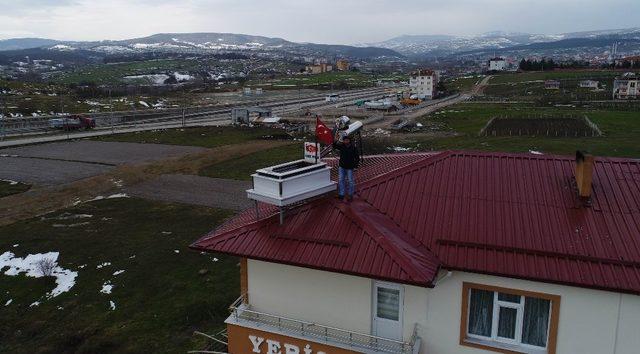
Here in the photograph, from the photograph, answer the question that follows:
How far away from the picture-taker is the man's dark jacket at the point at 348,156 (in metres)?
10.1

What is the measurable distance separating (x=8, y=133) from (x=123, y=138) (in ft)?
49.6

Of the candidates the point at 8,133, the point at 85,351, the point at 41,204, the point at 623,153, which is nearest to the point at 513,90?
the point at 623,153

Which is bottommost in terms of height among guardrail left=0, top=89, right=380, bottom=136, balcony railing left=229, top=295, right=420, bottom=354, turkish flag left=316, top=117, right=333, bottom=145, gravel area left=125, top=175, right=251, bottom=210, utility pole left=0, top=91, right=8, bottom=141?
gravel area left=125, top=175, right=251, bottom=210

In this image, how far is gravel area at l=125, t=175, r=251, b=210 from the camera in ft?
98.8

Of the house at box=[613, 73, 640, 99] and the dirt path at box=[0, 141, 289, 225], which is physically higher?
the house at box=[613, 73, 640, 99]

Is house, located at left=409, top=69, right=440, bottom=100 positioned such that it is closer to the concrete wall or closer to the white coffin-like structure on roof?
the white coffin-like structure on roof

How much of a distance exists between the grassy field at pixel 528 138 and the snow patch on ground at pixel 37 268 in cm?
3361

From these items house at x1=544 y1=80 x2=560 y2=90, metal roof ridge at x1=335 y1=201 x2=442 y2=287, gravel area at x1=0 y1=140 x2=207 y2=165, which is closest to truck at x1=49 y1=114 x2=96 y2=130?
gravel area at x1=0 y1=140 x2=207 y2=165

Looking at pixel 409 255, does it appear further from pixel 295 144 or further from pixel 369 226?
pixel 295 144

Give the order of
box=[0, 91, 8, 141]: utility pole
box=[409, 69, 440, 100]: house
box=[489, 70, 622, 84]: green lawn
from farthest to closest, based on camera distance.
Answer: box=[489, 70, 622, 84]: green lawn, box=[409, 69, 440, 100]: house, box=[0, 91, 8, 141]: utility pole

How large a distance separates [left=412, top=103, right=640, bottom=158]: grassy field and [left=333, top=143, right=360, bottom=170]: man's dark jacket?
119 ft

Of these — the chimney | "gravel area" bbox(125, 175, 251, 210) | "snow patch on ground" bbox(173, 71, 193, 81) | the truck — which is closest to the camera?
the chimney

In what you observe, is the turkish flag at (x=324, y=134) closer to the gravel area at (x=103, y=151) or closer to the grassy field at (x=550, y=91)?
the gravel area at (x=103, y=151)

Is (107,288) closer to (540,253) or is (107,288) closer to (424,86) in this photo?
(540,253)
